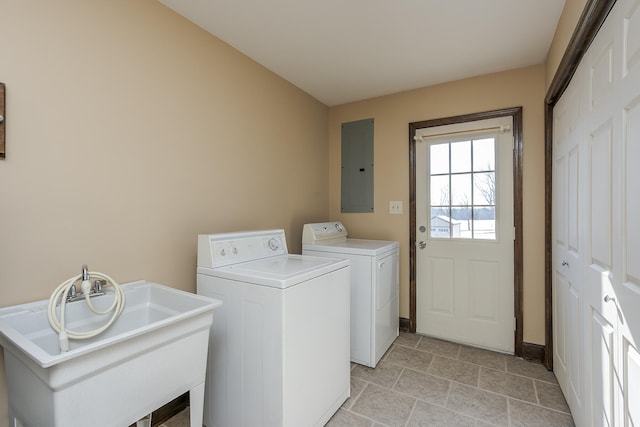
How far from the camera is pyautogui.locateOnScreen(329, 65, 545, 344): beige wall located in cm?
242

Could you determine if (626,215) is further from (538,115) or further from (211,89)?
(211,89)

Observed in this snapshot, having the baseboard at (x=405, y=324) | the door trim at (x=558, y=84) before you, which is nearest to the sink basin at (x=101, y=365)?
the door trim at (x=558, y=84)

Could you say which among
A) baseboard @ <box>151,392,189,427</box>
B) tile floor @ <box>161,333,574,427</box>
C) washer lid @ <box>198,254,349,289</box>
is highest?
washer lid @ <box>198,254,349,289</box>

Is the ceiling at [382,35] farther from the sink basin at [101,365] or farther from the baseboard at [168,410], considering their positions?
the baseboard at [168,410]

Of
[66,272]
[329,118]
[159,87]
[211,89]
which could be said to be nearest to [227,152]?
[211,89]

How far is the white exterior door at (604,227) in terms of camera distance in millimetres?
973

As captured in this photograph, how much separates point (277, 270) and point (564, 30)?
2.08 meters

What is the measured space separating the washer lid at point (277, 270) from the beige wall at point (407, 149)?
1278 mm

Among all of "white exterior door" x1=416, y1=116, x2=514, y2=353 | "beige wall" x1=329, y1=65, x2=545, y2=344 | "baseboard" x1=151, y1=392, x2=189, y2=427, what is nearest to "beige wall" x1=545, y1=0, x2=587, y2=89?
"beige wall" x1=329, y1=65, x2=545, y2=344

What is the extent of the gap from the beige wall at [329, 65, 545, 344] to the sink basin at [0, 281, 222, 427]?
207cm

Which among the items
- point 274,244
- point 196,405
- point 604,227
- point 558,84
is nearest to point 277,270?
point 274,244

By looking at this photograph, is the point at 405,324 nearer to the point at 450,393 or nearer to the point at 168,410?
the point at 450,393

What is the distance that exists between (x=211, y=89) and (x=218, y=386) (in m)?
1.81

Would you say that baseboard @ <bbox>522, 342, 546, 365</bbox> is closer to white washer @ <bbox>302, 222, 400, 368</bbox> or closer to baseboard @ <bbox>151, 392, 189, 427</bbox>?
white washer @ <bbox>302, 222, 400, 368</bbox>
